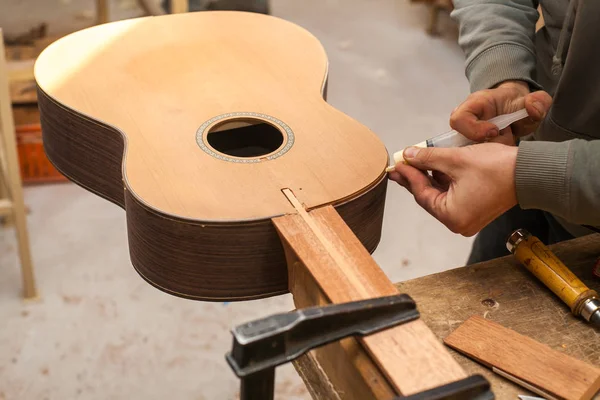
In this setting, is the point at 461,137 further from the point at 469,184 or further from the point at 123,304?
the point at 123,304

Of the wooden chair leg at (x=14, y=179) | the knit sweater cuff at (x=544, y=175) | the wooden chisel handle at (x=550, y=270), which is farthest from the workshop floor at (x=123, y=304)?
the knit sweater cuff at (x=544, y=175)

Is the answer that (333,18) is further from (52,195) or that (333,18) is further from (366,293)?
(366,293)

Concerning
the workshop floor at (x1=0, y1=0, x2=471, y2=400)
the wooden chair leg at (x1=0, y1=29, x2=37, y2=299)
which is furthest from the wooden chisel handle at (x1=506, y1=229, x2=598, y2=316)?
A: the wooden chair leg at (x1=0, y1=29, x2=37, y2=299)

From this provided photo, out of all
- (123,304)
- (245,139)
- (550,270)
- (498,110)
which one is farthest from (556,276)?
(123,304)

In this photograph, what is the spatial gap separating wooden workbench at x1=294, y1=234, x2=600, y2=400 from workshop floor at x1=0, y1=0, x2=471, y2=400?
941 millimetres

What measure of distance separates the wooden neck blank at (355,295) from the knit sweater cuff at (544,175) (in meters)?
0.20

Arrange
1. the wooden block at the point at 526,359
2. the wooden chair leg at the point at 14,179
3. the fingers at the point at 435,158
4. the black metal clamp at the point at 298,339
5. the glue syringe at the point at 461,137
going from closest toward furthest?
the black metal clamp at the point at 298,339, the wooden block at the point at 526,359, the fingers at the point at 435,158, the glue syringe at the point at 461,137, the wooden chair leg at the point at 14,179

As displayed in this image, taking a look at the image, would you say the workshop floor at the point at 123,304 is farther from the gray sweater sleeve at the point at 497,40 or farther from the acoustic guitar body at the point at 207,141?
the gray sweater sleeve at the point at 497,40

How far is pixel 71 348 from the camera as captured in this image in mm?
1795

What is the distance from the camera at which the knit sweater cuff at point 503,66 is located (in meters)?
1.01

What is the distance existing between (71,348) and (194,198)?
3.72 feet

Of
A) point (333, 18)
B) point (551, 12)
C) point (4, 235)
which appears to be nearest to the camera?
point (551, 12)

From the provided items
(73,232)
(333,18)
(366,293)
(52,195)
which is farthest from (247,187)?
(333,18)

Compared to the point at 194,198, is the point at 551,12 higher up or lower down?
higher up
